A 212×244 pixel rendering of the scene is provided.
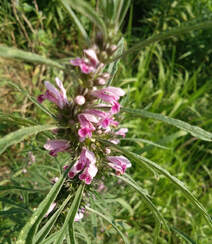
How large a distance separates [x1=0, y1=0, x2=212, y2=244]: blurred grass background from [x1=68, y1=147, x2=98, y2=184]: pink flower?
92cm

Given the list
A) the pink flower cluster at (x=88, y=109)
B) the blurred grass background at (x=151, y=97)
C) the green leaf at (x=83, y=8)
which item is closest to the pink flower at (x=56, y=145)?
the pink flower cluster at (x=88, y=109)

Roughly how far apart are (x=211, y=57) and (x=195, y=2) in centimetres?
76

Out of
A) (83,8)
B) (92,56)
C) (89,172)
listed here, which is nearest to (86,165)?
(89,172)

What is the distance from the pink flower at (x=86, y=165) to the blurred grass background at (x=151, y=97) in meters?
0.92

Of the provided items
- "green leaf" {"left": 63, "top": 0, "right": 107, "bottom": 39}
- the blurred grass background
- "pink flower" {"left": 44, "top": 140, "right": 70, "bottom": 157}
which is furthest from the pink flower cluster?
the blurred grass background

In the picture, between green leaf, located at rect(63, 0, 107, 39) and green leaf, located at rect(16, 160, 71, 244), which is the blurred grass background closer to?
green leaf, located at rect(16, 160, 71, 244)

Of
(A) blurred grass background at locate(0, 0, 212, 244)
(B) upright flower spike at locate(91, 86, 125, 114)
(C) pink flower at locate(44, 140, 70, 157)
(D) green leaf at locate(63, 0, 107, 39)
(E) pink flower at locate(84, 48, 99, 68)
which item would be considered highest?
(D) green leaf at locate(63, 0, 107, 39)

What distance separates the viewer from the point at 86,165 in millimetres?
857

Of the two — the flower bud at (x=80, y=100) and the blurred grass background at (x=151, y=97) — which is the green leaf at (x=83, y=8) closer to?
the flower bud at (x=80, y=100)

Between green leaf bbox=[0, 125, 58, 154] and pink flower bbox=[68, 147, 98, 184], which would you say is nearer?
green leaf bbox=[0, 125, 58, 154]

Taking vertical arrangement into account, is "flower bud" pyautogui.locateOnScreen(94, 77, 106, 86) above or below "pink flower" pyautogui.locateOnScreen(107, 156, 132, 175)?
above

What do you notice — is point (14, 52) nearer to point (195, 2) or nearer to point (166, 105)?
point (166, 105)

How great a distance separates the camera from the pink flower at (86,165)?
0.82m

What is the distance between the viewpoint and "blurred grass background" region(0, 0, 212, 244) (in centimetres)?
223
